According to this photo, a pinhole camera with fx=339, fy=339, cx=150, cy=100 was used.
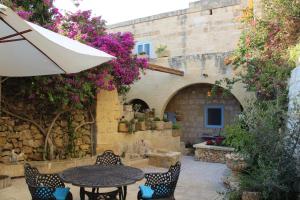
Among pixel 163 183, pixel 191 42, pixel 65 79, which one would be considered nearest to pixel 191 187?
pixel 163 183

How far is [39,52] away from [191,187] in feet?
13.4

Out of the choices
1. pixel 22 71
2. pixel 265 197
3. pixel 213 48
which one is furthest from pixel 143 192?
pixel 213 48

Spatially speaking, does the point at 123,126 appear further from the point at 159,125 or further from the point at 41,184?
the point at 41,184

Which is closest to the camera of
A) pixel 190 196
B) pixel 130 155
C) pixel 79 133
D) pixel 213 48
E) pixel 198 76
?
pixel 190 196

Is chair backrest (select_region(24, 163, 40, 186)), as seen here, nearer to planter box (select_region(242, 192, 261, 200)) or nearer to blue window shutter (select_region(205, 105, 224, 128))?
planter box (select_region(242, 192, 261, 200))

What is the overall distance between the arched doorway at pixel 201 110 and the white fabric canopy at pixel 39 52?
8667 millimetres

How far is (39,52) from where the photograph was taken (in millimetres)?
4969

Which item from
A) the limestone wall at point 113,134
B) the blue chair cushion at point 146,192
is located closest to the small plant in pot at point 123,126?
the limestone wall at point 113,134

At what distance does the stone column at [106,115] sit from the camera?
30.2 feet

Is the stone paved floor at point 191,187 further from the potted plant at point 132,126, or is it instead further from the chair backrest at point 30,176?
the chair backrest at point 30,176

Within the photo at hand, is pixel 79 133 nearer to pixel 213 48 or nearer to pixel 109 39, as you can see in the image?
pixel 109 39

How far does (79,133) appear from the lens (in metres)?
8.85

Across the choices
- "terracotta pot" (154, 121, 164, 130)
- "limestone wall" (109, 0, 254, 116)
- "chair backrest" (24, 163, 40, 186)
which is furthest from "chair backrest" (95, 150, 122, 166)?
"limestone wall" (109, 0, 254, 116)

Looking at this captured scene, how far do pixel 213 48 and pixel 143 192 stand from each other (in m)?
11.3
